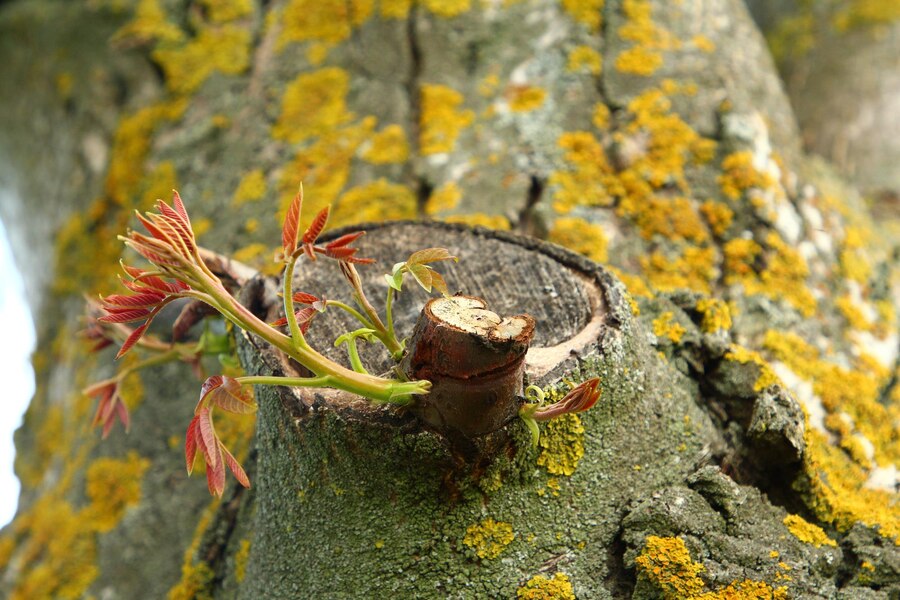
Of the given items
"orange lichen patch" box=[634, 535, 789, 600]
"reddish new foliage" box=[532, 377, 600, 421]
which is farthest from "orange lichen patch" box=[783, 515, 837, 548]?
"reddish new foliage" box=[532, 377, 600, 421]

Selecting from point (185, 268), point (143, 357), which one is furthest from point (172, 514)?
point (185, 268)

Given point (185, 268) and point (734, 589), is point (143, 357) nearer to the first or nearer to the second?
point (185, 268)

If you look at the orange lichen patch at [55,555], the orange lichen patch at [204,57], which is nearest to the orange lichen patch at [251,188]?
the orange lichen patch at [204,57]

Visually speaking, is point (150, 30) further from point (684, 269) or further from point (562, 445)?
point (562, 445)

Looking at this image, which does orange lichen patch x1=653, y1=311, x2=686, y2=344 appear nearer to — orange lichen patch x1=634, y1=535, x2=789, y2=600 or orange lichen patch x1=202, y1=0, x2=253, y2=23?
orange lichen patch x1=634, y1=535, x2=789, y2=600

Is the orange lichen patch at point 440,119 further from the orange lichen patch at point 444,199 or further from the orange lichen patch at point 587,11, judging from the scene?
the orange lichen patch at point 587,11

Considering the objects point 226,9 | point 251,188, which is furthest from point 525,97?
point 226,9
